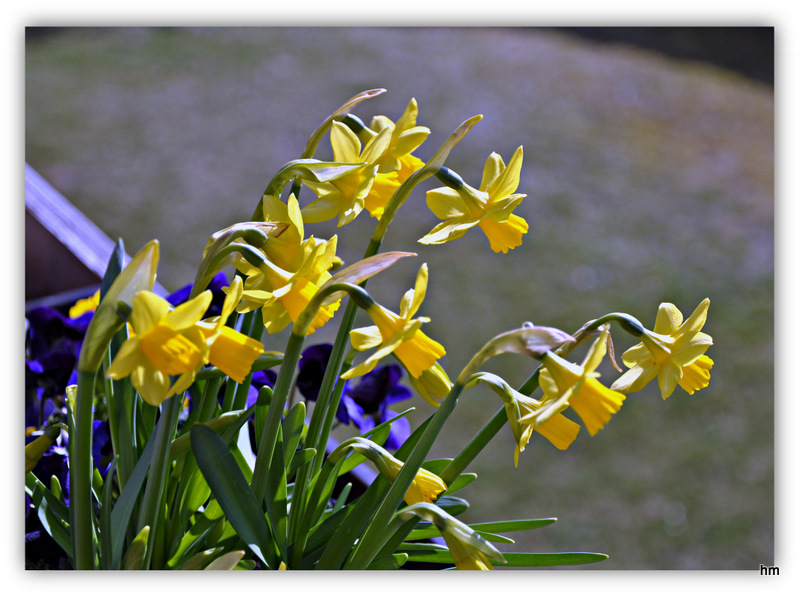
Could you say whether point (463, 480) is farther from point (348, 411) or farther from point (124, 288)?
point (124, 288)

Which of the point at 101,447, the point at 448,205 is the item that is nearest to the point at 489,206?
the point at 448,205

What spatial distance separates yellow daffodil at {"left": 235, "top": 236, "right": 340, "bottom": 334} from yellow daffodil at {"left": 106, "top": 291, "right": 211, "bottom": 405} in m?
0.05

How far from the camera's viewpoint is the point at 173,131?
278cm

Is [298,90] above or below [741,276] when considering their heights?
above

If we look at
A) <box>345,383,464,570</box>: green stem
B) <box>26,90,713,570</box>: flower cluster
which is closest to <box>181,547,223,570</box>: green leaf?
<box>26,90,713,570</box>: flower cluster

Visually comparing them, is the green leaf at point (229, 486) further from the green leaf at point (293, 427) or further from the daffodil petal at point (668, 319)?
the daffodil petal at point (668, 319)

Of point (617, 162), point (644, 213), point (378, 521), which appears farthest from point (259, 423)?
point (617, 162)

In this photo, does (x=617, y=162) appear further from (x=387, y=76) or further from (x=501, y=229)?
(x=501, y=229)

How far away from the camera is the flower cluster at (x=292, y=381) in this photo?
0.43 m

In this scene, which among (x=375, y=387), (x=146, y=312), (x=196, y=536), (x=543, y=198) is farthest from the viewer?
(x=543, y=198)

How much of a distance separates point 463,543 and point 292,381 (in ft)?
0.60

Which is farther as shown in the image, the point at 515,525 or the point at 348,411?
the point at 348,411

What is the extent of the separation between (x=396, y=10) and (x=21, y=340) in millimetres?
483

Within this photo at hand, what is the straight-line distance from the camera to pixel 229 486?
53cm
